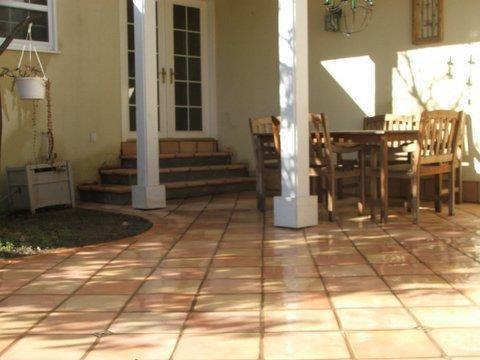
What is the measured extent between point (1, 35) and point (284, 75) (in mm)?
3265

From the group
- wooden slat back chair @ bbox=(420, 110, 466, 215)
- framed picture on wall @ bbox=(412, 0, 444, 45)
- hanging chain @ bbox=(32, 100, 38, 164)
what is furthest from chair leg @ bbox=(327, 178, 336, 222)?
hanging chain @ bbox=(32, 100, 38, 164)

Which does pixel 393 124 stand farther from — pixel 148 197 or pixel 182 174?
pixel 148 197

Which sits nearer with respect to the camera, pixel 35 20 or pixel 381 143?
pixel 381 143

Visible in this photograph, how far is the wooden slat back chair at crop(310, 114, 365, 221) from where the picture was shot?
503 cm

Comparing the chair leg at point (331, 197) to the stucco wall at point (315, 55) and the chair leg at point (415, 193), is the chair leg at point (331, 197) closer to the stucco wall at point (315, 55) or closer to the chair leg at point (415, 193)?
the chair leg at point (415, 193)

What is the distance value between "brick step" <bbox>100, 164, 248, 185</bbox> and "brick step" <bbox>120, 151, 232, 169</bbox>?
176mm

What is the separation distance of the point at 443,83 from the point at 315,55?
1625 millimetres

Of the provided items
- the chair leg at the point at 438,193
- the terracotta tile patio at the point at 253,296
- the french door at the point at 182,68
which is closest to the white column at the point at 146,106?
the terracotta tile patio at the point at 253,296

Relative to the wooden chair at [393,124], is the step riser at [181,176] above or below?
below

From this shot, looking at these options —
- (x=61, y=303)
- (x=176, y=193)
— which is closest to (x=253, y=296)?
(x=61, y=303)

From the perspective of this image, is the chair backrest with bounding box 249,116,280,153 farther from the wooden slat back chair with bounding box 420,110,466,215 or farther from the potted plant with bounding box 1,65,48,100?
the potted plant with bounding box 1,65,48,100

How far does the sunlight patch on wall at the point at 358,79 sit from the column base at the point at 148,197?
2374mm

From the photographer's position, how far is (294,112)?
4.76 metres

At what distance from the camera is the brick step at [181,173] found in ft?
22.7
